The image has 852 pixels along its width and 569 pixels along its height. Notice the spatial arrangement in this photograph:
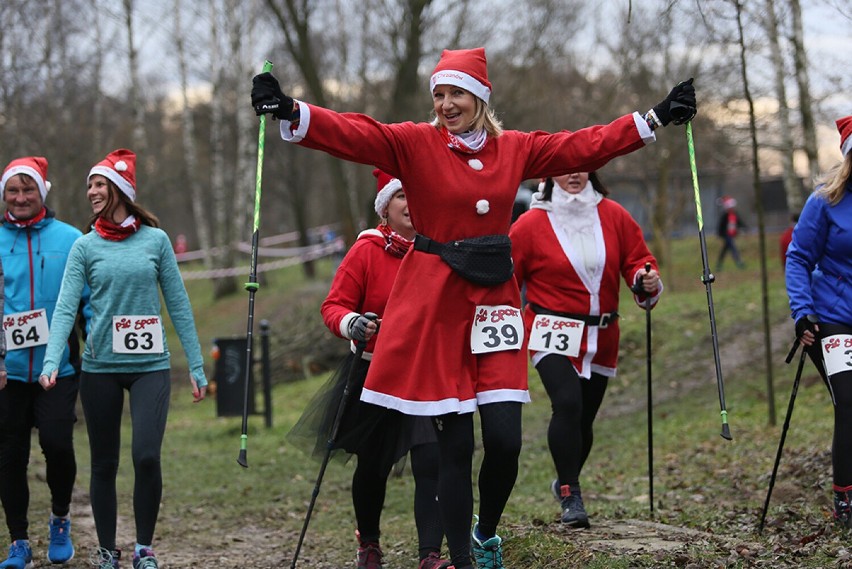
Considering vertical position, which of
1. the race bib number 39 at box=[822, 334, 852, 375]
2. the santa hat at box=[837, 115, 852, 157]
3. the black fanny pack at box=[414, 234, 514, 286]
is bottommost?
the race bib number 39 at box=[822, 334, 852, 375]

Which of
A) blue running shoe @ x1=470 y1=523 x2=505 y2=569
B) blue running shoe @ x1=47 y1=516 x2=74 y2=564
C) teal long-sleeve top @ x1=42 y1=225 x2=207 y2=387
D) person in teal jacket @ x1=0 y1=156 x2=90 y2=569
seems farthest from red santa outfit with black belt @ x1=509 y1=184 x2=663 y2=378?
blue running shoe @ x1=47 y1=516 x2=74 y2=564

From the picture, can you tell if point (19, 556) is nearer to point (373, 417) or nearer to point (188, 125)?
point (373, 417)

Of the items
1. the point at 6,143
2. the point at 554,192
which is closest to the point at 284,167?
the point at 6,143

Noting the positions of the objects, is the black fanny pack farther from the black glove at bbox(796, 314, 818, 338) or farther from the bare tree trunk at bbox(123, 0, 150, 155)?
the bare tree trunk at bbox(123, 0, 150, 155)

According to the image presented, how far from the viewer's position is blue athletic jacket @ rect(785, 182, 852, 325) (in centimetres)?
Result: 623

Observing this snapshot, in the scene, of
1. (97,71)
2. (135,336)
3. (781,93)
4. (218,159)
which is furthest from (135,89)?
(135,336)

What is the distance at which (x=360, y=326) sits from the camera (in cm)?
554

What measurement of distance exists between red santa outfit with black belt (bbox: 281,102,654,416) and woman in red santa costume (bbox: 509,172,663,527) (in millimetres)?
1743

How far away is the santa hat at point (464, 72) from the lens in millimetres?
5172

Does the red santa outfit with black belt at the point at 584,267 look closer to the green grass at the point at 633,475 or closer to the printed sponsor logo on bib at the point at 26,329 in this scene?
the green grass at the point at 633,475

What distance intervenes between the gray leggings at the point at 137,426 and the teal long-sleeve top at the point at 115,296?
7 centimetres

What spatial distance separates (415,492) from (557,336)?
1.57m

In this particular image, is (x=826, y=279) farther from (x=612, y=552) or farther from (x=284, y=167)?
(x=284, y=167)

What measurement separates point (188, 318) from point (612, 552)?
2.58 m
